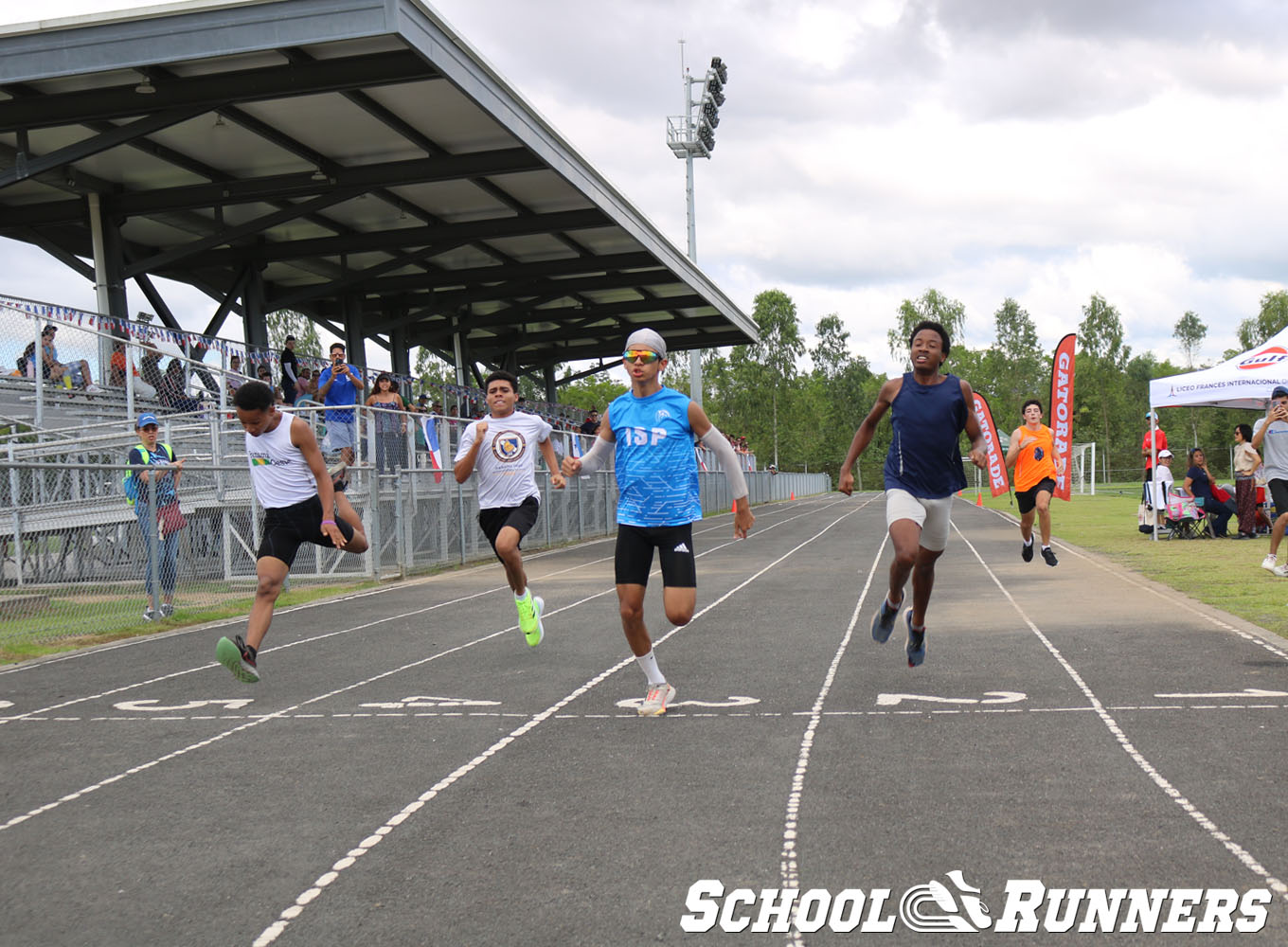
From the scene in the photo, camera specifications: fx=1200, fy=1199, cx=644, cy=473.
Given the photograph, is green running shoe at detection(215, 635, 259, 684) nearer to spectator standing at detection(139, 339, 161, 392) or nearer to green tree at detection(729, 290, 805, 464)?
spectator standing at detection(139, 339, 161, 392)

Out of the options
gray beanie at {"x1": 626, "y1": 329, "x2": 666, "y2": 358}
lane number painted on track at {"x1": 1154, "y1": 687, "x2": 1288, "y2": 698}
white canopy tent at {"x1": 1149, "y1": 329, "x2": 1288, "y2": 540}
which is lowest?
lane number painted on track at {"x1": 1154, "y1": 687, "x2": 1288, "y2": 698}

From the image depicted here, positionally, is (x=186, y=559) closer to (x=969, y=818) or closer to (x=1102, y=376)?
(x=969, y=818)

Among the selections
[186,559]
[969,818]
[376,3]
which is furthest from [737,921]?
[376,3]

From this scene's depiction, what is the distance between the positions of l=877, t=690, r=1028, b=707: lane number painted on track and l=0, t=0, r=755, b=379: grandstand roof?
12377mm

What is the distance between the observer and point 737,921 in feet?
12.0

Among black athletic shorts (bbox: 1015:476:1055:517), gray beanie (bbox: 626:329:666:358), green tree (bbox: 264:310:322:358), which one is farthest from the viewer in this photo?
green tree (bbox: 264:310:322:358)

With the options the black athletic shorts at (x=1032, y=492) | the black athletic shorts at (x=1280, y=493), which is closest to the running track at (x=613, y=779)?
the black athletic shorts at (x=1280, y=493)

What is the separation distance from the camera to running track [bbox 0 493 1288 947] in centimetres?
390

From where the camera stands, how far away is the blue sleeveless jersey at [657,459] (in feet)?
21.2

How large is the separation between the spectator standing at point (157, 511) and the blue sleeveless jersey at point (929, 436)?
7779mm

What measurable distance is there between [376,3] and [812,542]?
12366 millimetres

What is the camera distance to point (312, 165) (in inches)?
917

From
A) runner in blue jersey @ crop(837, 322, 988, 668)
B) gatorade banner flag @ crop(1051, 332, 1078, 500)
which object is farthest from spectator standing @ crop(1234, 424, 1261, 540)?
runner in blue jersey @ crop(837, 322, 988, 668)

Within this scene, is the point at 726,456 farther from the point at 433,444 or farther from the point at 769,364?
the point at 769,364
